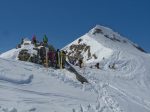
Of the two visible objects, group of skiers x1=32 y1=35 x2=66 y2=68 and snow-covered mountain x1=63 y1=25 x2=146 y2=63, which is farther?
snow-covered mountain x1=63 y1=25 x2=146 y2=63

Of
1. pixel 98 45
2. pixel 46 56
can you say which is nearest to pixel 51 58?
pixel 46 56

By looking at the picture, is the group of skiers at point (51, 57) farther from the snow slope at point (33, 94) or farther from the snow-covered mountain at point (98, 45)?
the snow-covered mountain at point (98, 45)

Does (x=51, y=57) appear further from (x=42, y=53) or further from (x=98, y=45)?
(x=98, y=45)

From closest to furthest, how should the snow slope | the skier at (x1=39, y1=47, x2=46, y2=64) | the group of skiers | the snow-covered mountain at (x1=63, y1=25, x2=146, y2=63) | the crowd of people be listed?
the snow slope → the group of skiers → the crowd of people → the skier at (x1=39, y1=47, x2=46, y2=64) → the snow-covered mountain at (x1=63, y1=25, x2=146, y2=63)

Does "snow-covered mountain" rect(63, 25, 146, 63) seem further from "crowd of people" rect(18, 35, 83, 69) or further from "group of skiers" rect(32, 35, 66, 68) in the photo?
"group of skiers" rect(32, 35, 66, 68)

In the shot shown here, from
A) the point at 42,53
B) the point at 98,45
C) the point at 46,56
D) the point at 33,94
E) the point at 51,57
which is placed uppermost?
the point at 98,45

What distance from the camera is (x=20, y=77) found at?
20438 mm

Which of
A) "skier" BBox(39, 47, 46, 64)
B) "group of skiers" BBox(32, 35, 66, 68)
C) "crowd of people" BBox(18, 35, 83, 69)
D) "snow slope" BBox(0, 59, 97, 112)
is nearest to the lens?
"snow slope" BBox(0, 59, 97, 112)

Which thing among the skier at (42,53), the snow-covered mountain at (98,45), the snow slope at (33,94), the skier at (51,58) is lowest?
the snow slope at (33,94)

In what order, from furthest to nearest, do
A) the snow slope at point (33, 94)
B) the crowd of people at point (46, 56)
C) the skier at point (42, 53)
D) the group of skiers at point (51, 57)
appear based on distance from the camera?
1. the skier at point (42, 53)
2. the crowd of people at point (46, 56)
3. the group of skiers at point (51, 57)
4. the snow slope at point (33, 94)

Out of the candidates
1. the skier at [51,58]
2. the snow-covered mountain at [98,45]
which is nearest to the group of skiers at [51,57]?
the skier at [51,58]

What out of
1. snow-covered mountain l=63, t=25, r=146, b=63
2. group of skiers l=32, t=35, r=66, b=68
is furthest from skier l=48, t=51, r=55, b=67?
snow-covered mountain l=63, t=25, r=146, b=63

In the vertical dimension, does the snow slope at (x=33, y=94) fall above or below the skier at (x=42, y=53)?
below

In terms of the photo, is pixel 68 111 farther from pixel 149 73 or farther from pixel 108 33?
pixel 108 33
